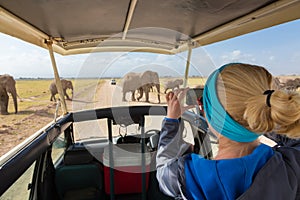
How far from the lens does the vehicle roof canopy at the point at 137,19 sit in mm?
1378

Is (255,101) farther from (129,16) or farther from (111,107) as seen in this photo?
(129,16)

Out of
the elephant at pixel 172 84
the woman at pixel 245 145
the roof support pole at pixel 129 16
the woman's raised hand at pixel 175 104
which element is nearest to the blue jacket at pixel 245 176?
the woman at pixel 245 145

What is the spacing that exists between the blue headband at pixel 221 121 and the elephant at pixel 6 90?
128 cm

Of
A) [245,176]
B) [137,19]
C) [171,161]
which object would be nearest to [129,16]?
[137,19]

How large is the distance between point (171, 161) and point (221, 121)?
0.85 ft

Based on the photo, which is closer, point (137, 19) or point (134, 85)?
point (134, 85)

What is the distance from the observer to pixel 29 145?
1.54 metres

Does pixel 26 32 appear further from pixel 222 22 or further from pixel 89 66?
pixel 222 22

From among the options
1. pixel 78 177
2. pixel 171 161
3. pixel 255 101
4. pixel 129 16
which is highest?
pixel 129 16

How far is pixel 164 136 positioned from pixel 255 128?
15.3 inches

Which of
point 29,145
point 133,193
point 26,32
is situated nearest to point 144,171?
point 133,193

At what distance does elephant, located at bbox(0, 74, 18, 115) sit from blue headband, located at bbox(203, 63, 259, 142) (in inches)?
50.3

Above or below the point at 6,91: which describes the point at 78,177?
below

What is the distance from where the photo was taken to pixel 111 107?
1530 mm
